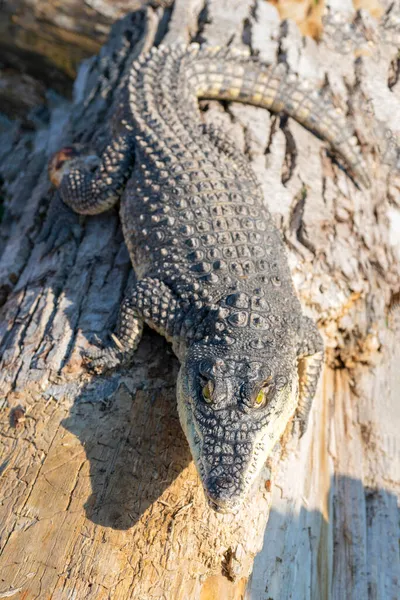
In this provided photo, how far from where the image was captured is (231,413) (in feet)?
8.92

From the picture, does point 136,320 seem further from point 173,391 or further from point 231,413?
point 231,413

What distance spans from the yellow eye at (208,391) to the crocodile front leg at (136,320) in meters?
0.83

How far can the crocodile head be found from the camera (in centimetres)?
257

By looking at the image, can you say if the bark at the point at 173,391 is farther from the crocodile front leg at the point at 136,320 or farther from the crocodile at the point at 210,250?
the crocodile at the point at 210,250

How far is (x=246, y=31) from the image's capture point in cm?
626

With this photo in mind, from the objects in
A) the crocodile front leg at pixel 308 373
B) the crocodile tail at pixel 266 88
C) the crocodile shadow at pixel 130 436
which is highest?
the crocodile tail at pixel 266 88

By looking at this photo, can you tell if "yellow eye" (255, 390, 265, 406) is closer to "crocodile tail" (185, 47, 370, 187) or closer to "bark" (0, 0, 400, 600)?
"bark" (0, 0, 400, 600)

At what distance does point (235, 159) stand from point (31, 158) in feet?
9.67

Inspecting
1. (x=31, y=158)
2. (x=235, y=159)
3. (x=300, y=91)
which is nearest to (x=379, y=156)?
(x=300, y=91)

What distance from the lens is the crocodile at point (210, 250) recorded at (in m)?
2.77

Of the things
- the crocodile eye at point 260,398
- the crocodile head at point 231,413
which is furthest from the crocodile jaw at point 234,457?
the crocodile eye at point 260,398

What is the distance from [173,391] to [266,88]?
3.72m

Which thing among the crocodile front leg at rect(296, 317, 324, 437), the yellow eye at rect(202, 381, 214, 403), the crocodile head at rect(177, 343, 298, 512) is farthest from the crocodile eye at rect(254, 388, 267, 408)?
the crocodile front leg at rect(296, 317, 324, 437)

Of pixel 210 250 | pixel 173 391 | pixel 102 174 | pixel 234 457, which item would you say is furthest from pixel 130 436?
pixel 102 174
